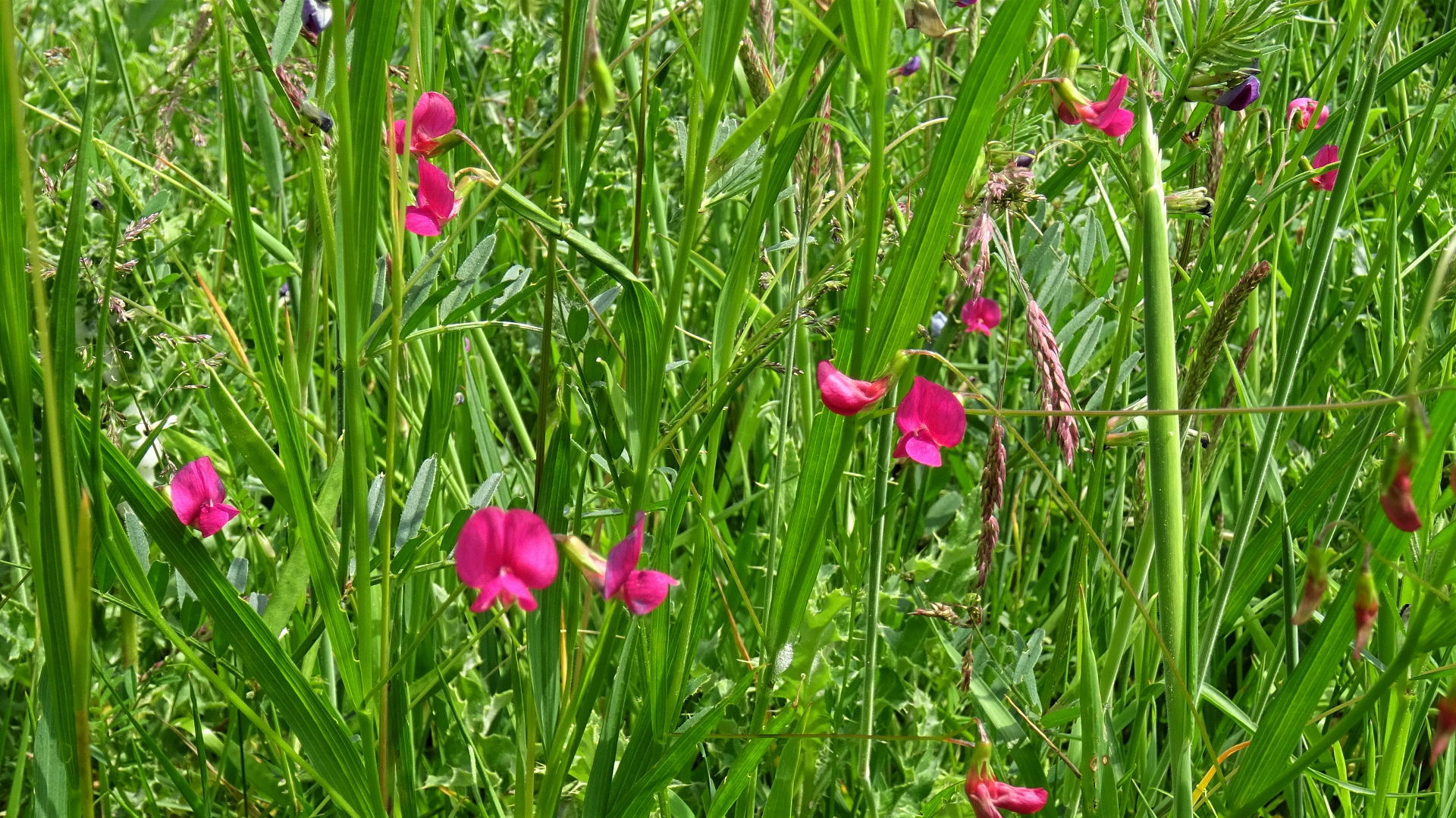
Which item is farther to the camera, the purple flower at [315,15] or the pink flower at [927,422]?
the purple flower at [315,15]

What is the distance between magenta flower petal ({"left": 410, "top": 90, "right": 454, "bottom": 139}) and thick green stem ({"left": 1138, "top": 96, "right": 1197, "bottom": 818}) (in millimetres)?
523

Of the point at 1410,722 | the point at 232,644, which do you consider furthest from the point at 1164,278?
the point at 232,644

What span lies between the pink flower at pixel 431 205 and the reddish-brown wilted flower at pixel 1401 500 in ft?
2.13

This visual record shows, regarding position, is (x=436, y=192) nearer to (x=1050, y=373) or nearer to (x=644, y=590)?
(x=644, y=590)

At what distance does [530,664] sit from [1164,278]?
0.53 metres

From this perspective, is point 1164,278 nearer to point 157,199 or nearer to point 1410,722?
point 1410,722

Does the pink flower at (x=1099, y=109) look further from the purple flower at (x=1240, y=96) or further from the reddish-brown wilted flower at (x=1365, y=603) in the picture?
the reddish-brown wilted flower at (x=1365, y=603)

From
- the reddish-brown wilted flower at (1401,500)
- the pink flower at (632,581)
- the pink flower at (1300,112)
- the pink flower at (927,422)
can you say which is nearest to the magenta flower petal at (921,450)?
the pink flower at (927,422)

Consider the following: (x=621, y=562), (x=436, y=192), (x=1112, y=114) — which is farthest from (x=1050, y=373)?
(x=436, y=192)

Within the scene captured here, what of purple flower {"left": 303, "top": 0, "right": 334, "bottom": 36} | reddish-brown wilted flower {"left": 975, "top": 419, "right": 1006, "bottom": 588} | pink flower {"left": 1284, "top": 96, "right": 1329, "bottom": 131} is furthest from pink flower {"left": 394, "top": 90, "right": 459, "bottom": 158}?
pink flower {"left": 1284, "top": 96, "right": 1329, "bottom": 131}

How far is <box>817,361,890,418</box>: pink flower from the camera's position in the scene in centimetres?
73

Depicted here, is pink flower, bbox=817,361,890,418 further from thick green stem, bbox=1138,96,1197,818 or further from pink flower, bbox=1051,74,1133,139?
pink flower, bbox=1051,74,1133,139

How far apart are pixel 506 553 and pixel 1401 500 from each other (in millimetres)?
487

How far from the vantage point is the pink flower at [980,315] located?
136 cm
